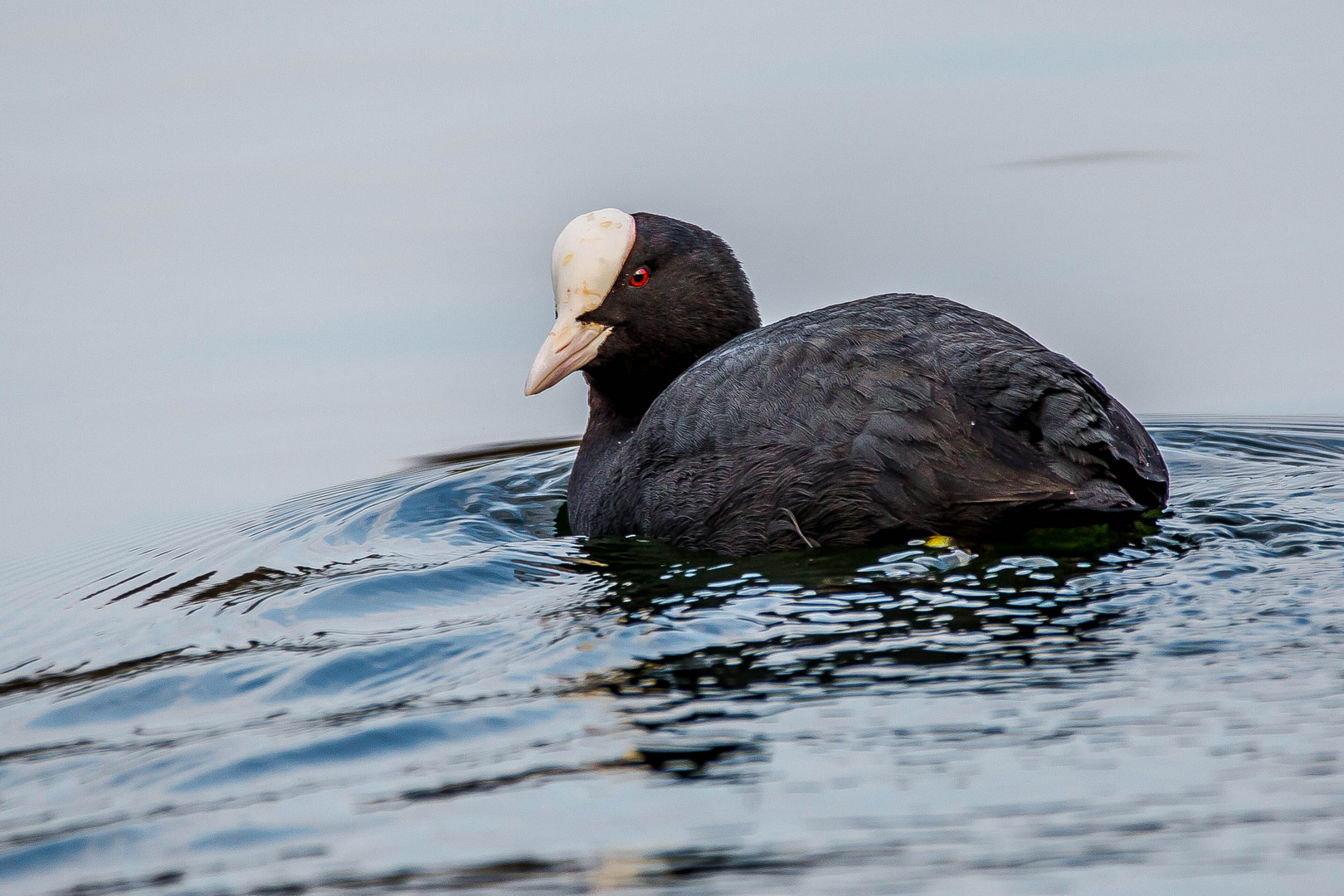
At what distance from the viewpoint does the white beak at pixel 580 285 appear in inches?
218

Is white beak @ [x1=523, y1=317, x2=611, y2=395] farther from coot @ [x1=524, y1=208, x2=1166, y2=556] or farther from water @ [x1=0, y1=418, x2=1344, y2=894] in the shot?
water @ [x1=0, y1=418, x2=1344, y2=894]

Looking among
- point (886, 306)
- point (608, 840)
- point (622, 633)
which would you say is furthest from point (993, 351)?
point (608, 840)

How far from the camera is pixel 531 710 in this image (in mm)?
3432

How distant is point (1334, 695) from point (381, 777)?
2008mm

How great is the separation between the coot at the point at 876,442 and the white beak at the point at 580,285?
1.60 ft

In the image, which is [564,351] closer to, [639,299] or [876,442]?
[639,299]

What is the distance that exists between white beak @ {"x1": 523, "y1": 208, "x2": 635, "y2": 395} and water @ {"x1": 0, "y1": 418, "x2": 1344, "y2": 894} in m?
0.83

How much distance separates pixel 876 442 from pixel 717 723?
4.52 ft

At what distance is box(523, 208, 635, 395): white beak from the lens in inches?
218

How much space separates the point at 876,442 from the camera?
14.3ft

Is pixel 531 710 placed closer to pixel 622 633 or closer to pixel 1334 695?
pixel 622 633

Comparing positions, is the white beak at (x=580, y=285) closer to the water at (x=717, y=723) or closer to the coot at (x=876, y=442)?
the coot at (x=876, y=442)

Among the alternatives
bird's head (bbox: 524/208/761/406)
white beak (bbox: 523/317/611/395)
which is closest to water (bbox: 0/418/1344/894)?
white beak (bbox: 523/317/611/395)

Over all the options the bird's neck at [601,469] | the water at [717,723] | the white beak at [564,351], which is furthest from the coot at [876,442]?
the white beak at [564,351]
